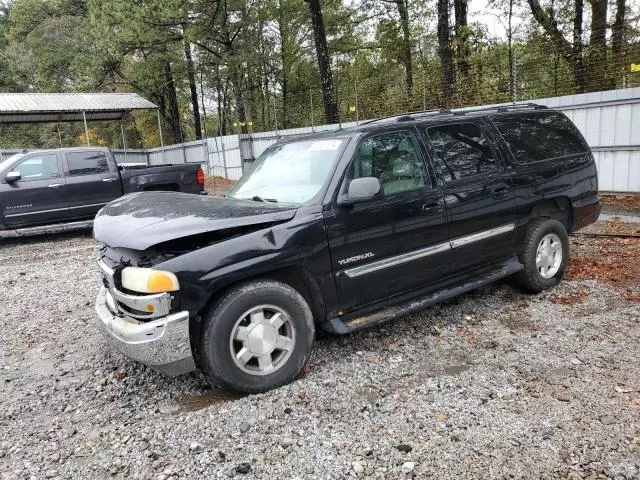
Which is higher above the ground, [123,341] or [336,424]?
[123,341]

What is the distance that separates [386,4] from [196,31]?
35.2 ft

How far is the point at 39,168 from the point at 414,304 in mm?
8666

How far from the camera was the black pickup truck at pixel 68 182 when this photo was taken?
921 cm

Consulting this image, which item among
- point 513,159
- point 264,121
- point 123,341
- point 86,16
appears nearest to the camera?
point 123,341

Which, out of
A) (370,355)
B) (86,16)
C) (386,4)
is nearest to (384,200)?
(370,355)

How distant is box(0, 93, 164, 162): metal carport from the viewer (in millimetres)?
18281

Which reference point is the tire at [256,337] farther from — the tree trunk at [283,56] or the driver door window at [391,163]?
the tree trunk at [283,56]

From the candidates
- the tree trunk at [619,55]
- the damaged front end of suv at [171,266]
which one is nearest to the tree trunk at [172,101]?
the tree trunk at [619,55]

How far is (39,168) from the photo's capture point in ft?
31.3

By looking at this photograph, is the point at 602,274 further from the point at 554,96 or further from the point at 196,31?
the point at 196,31

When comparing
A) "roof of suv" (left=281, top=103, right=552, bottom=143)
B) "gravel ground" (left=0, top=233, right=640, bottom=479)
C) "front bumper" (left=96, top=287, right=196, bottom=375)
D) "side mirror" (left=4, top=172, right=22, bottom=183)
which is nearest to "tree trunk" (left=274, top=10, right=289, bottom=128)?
"side mirror" (left=4, top=172, right=22, bottom=183)

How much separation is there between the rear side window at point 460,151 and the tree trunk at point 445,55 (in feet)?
28.6

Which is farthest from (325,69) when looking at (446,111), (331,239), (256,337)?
(256,337)

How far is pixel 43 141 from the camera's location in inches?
1464
